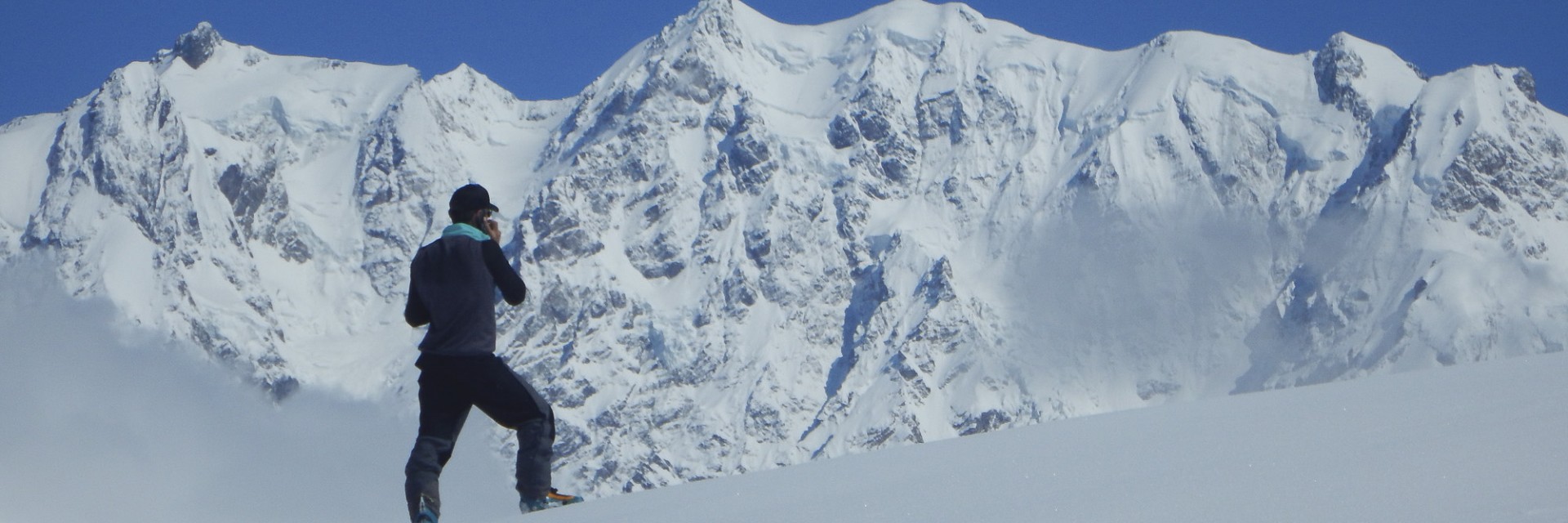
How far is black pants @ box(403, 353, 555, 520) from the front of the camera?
9211mm

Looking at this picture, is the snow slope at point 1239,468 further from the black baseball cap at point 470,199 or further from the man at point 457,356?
the black baseball cap at point 470,199

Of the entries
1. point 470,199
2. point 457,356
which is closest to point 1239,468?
point 457,356

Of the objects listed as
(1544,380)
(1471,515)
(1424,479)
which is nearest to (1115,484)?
(1424,479)

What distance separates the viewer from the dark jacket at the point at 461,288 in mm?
9172

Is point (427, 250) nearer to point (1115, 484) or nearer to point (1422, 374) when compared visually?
point (1115, 484)

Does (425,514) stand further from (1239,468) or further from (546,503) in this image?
(1239,468)

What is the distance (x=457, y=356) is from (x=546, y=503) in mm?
1154

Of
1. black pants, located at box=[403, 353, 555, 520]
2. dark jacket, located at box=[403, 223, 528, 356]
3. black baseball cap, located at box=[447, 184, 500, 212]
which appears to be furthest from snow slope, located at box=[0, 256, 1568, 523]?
black baseball cap, located at box=[447, 184, 500, 212]

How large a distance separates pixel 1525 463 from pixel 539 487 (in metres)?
5.14

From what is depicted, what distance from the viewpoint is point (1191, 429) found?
351 inches

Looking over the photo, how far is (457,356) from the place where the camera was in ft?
30.1

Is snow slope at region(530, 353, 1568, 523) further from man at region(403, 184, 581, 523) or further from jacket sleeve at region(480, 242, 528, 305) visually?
jacket sleeve at region(480, 242, 528, 305)

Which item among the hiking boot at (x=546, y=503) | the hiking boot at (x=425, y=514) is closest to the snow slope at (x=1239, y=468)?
the hiking boot at (x=546, y=503)

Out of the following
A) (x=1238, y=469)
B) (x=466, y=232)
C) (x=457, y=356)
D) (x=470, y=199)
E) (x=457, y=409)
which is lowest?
(x=1238, y=469)
